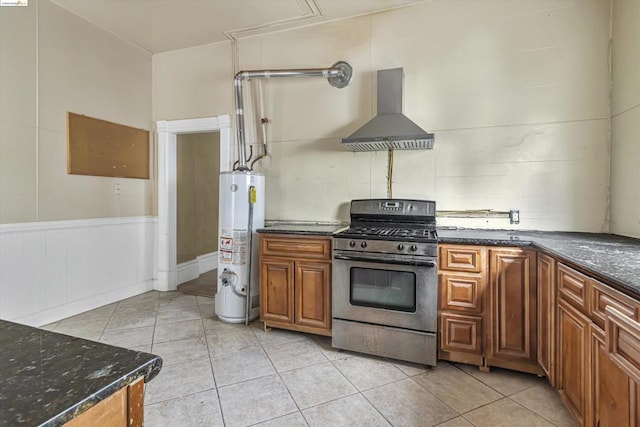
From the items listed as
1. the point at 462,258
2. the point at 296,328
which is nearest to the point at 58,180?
the point at 296,328

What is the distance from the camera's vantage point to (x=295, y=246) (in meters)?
2.69

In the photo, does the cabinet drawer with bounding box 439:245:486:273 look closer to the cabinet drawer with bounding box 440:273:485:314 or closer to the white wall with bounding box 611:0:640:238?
the cabinet drawer with bounding box 440:273:485:314

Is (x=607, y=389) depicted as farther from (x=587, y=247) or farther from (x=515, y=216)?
(x=515, y=216)

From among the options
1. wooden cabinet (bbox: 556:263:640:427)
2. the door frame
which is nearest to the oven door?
wooden cabinet (bbox: 556:263:640:427)

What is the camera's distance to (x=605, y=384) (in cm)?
130

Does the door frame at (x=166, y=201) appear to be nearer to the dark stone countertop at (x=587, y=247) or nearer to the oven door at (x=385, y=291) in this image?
the dark stone countertop at (x=587, y=247)

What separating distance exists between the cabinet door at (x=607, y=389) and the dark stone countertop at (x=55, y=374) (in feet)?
5.15

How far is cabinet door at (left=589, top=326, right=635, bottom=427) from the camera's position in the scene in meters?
Answer: 1.16

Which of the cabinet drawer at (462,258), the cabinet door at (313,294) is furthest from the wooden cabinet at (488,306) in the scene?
the cabinet door at (313,294)

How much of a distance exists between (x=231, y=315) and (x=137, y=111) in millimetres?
2688

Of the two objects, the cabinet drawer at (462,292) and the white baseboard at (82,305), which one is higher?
the cabinet drawer at (462,292)

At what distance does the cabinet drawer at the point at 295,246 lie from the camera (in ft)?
8.50

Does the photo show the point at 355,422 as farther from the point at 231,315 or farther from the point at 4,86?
the point at 4,86

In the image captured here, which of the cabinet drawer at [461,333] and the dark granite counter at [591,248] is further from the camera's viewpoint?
the cabinet drawer at [461,333]
